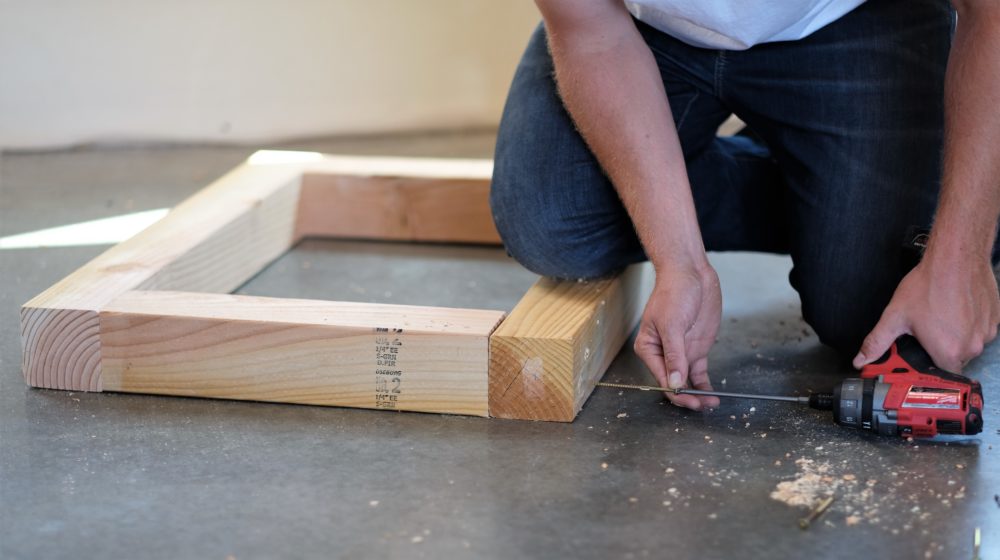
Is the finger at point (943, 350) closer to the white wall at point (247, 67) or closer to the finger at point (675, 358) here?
the finger at point (675, 358)

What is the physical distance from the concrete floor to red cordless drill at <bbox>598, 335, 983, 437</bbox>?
0.04 m

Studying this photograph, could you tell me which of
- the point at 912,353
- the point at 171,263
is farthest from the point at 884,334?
the point at 171,263

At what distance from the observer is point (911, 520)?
1.35 metres

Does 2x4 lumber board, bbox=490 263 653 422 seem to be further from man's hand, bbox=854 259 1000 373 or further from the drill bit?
man's hand, bbox=854 259 1000 373

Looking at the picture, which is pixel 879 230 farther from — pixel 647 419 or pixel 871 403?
pixel 647 419

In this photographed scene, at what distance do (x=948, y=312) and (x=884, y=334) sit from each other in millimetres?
88

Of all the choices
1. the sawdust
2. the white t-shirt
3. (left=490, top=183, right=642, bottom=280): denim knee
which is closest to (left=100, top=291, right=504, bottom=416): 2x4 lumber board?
(left=490, top=183, right=642, bottom=280): denim knee

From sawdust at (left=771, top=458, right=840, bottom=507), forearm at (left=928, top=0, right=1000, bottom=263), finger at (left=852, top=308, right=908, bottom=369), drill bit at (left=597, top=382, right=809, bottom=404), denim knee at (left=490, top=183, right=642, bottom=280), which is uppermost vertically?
forearm at (left=928, top=0, right=1000, bottom=263)

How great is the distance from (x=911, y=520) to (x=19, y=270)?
1.78 metres

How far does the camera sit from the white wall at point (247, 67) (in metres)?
3.39

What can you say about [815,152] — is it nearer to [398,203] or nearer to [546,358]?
[546,358]

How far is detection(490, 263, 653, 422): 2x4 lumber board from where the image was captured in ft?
5.26

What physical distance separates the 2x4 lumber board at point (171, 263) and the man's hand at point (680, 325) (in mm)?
829

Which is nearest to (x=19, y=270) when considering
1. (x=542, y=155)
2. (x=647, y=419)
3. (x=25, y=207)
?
(x=25, y=207)
